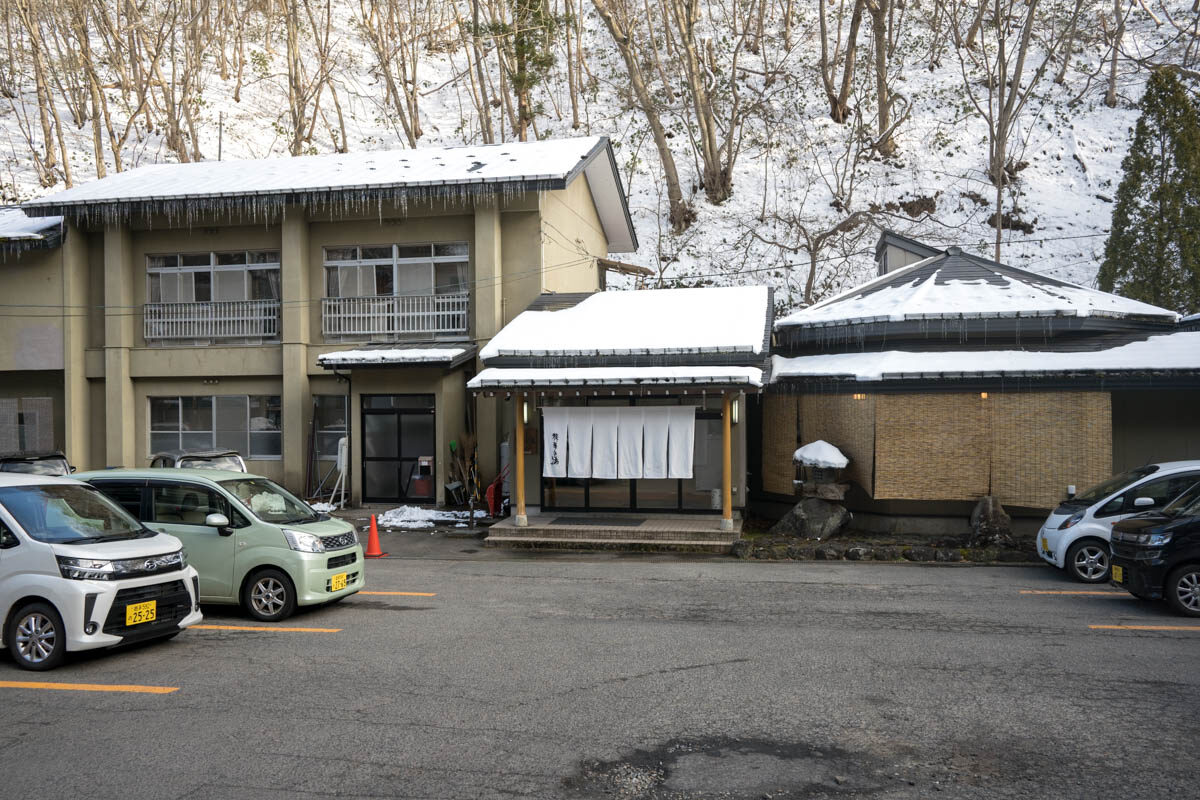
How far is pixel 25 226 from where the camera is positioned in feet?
72.7

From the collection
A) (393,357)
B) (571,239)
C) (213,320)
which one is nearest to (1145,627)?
(393,357)

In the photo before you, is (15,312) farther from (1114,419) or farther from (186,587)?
(1114,419)

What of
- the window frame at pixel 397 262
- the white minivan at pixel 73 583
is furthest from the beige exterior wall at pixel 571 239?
the white minivan at pixel 73 583

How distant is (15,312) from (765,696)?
2222 centimetres

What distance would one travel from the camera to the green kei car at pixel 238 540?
31.1 feet

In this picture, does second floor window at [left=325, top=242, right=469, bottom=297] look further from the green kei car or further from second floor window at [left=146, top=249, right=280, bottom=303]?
the green kei car

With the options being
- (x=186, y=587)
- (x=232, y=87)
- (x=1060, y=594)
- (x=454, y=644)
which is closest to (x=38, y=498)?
(x=186, y=587)

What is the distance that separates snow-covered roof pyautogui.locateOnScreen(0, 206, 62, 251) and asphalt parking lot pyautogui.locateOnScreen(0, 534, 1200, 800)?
50.3ft

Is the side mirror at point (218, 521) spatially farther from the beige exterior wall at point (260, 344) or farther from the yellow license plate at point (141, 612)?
the beige exterior wall at point (260, 344)

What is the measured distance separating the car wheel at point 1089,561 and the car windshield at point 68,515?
1134 centimetres

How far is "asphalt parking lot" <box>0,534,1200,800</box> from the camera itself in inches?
203

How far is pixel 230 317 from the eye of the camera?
69.9 ft

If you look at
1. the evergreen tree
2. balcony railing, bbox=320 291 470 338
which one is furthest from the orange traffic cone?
the evergreen tree

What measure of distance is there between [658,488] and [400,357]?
6138mm
